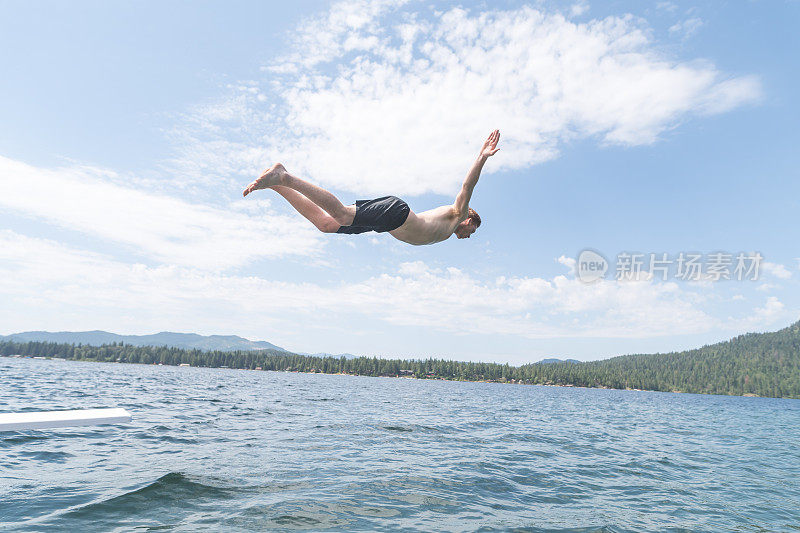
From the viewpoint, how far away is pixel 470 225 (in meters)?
7.43

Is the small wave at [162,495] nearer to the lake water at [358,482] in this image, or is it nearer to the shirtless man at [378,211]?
the lake water at [358,482]

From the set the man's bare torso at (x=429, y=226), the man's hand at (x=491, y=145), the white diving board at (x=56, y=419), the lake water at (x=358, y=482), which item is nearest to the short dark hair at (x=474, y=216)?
the man's bare torso at (x=429, y=226)

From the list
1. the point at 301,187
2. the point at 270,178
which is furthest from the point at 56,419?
the point at 301,187

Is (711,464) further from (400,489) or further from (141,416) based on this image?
(141,416)

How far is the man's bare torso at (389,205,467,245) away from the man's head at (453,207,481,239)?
0.21 m

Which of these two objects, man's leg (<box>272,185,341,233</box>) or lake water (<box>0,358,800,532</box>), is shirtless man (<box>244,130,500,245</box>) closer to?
man's leg (<box>272,185,341,233</box>)

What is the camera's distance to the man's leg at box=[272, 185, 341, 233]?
639cm

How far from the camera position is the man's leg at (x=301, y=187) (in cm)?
552

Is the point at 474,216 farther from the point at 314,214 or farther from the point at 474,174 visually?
the point at 314,214

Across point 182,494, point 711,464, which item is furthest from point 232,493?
point 711,464

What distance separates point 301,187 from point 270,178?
39 centimetres

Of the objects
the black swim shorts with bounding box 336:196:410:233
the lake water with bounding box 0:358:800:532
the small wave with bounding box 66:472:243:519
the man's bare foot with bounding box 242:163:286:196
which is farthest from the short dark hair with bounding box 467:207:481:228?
the small wave with bounding box 66:472:243:519

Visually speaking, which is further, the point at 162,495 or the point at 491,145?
the point at 162,495

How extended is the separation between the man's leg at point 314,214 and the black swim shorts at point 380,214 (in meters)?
0.15
